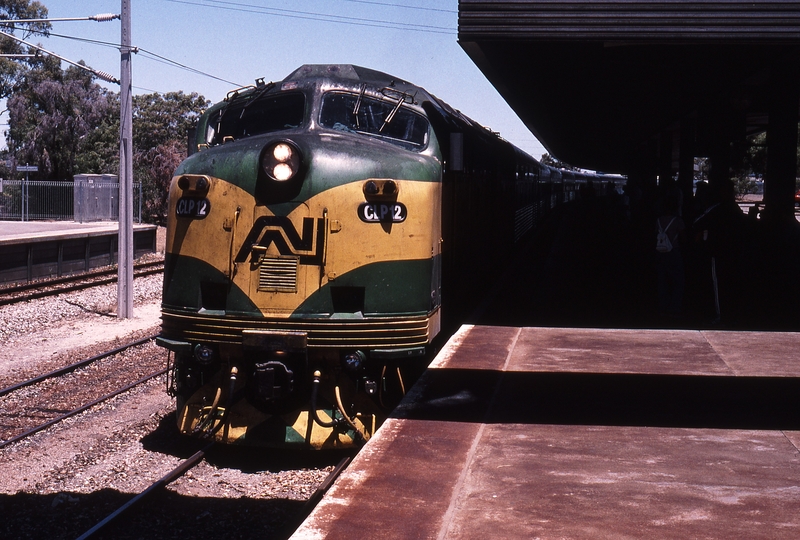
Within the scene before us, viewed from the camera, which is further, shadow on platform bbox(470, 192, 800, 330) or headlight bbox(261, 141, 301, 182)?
shadow on platform bbox(470, 192, 800, 330)

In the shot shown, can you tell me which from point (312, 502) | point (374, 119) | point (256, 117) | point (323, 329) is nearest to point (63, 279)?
point (256, 117)

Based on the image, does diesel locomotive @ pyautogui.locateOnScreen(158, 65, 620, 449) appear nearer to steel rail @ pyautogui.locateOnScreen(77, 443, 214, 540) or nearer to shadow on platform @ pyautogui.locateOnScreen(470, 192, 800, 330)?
steel rail @ pyautogui.locateOnScreen(77, 443, 214, 540)

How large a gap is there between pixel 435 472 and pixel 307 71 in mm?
4206

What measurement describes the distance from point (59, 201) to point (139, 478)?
3323 centimetres

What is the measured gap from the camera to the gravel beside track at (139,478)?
5.86 m

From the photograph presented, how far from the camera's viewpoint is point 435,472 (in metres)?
4.88

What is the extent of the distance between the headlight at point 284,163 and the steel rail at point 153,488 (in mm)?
2331

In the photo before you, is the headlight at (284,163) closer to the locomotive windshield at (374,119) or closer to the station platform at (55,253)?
the locomotive windshield at (374,119)

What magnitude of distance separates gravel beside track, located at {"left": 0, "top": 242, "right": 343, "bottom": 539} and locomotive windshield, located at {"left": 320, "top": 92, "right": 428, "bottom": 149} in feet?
8.88

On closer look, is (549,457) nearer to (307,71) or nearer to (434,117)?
(434,117)

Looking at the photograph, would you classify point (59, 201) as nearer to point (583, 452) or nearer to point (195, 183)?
point (195, 183)

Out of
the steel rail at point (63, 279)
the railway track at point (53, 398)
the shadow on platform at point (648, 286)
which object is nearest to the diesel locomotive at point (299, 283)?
the railway track at point (53, 398)

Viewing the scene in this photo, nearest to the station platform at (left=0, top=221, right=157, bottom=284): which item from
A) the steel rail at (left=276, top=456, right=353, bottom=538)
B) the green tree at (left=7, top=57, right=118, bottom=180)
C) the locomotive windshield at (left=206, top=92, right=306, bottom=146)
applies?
the locomotive windshield at (left=206, top=92, right=306, bottom=146)

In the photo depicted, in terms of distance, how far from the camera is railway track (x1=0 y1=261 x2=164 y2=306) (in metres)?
17.0
